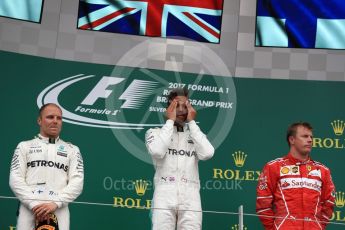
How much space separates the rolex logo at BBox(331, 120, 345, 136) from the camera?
646 centimetres

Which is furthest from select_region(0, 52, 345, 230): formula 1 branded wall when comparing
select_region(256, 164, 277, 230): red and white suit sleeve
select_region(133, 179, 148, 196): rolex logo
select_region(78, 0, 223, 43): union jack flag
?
select_region(256, 164, 277, 230): red and white suit sleeve

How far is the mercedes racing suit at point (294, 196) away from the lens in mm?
4664

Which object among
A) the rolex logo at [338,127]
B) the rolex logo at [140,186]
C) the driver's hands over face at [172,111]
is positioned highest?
the rolex logo at [338,127]

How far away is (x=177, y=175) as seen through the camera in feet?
16.0

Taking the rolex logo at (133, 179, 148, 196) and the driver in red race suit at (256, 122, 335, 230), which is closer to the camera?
the driver in red race suit at (256, 122, 335, 230)

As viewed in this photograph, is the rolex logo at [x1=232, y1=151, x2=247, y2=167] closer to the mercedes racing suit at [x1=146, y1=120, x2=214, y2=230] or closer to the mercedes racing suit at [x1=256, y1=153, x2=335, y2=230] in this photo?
the mercedes racing suit at [x1=146, y1=120, x2=214, y2=230]

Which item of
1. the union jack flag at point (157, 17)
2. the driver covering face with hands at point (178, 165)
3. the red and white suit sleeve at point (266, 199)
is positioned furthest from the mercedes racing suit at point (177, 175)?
the union jack flag at point (157, 17)

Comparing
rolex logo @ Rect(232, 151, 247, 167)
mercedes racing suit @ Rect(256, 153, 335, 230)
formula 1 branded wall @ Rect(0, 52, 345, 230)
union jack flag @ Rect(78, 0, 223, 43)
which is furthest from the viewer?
union jack flag @ Rect(78, 0, 223, 43)

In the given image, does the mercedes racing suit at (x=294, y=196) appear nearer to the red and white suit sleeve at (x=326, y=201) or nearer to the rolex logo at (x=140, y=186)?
the red and white suit sleeve at (x=326, y=201)

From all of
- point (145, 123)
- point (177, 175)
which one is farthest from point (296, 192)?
point (145, 123)

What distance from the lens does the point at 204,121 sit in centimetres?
655

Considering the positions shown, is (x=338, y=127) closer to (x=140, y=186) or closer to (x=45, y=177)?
(x=140, y=186)

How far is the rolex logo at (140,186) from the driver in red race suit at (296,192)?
1.74 m

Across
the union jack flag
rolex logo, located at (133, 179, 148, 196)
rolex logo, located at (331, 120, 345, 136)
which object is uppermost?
the union jack flag
